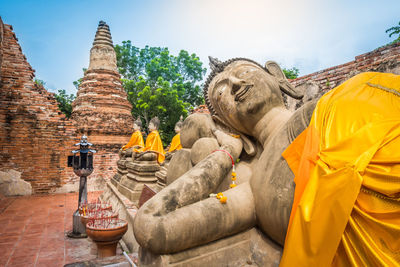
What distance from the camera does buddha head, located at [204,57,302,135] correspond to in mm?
2074

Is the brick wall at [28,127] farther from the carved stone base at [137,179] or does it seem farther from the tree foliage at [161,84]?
the tree foliage at [161,84]

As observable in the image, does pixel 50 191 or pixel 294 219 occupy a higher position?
pixel 294 219

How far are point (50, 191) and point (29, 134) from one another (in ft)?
6.99

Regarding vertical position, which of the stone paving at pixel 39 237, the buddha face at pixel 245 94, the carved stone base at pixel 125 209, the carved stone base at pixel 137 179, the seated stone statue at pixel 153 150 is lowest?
the stone paving at pixel 39 237

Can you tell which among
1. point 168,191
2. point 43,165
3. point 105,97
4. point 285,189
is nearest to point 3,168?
point 43,165

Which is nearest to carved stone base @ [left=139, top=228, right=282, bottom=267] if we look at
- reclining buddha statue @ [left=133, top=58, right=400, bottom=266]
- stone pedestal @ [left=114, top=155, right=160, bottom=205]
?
reclining buddha statue @ [left=133, top=58, right=400, bottom=266]

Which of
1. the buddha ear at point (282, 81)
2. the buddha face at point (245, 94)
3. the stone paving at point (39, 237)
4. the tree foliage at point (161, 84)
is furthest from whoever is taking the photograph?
the tree foliage at point (161, 84)

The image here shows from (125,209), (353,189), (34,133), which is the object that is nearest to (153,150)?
(125,209)

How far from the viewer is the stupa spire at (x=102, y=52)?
1266 cm

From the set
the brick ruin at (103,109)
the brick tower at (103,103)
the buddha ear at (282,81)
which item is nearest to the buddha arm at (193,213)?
the buddha ear at (282,81)

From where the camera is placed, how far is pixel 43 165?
30.0 feet

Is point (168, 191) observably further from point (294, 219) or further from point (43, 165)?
point (43, 165)

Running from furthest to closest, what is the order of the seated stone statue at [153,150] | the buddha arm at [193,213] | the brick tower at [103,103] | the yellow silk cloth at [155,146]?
the brick tower at [103,103]
the yellow silk cloth at [155,146]
the seated stone statue at [153,150]
the buddha arm at [193,213]

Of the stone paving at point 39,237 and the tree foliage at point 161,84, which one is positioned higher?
the tree foliage at point 161,84
